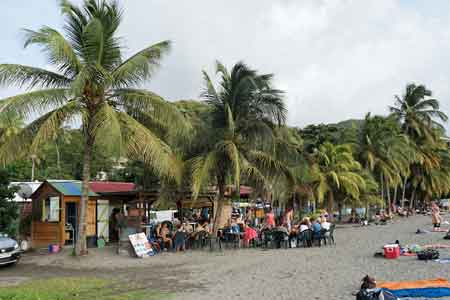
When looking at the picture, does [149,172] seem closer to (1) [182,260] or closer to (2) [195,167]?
(2) [195,167]

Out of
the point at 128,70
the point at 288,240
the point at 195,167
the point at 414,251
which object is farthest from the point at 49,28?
the point at 414,251

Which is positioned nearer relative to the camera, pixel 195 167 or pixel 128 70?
pixel 128 70

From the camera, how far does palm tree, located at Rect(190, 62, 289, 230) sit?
687 inches

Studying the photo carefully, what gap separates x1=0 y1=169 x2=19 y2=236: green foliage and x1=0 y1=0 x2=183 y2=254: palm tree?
347 cm

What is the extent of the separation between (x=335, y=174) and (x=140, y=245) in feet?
51.6

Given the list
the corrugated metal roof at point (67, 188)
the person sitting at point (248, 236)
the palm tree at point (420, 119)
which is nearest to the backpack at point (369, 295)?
the person sitting at point (248, 236)

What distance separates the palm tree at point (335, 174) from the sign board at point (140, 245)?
13.9m

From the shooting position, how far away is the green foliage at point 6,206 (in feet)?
56.1

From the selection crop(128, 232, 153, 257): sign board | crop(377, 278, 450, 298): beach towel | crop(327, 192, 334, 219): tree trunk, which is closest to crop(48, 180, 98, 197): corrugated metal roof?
crop(128, 232, 153, 257): sign board

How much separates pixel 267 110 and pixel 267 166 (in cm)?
210

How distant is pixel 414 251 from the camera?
45.7 feet

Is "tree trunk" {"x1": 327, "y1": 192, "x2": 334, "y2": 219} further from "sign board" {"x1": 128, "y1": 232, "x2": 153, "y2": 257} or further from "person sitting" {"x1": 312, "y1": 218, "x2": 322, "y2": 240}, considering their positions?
"sign board" {"x1": 128, "y1": 232, "x2": 153, "y2": 257}

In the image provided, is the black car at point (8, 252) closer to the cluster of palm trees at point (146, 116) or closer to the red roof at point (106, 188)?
the cluster of palm trees at point (146, 116)

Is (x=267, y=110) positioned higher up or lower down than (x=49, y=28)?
lower down
